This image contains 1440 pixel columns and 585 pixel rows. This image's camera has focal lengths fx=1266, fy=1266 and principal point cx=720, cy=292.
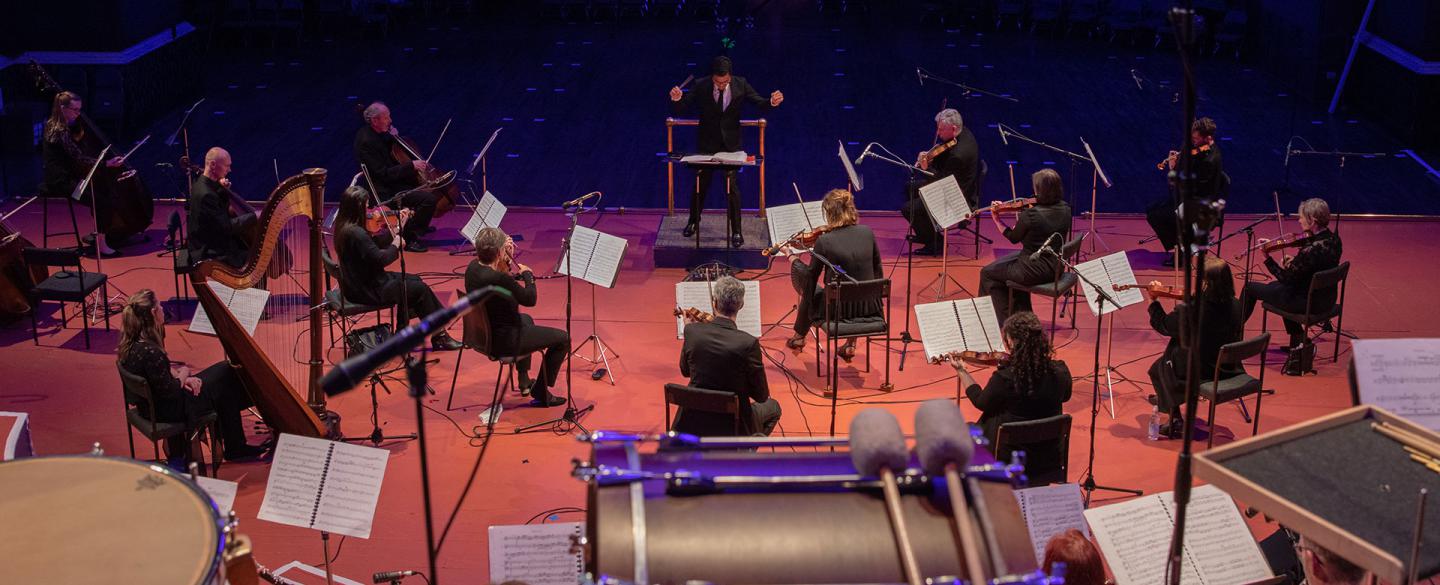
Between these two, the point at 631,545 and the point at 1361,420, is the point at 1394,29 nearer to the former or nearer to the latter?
the point at 1361,420

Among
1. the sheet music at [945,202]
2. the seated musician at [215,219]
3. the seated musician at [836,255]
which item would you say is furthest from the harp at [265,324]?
the sheet music at [945,202]

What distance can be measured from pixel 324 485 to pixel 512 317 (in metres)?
2.40

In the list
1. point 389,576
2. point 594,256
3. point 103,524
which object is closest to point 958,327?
point 594,256

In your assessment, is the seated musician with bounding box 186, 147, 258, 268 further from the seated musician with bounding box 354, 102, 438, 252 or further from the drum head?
the drum head

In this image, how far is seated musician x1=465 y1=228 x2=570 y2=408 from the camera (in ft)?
23.2

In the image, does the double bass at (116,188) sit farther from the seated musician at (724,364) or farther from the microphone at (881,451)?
the microphone at (881,451)

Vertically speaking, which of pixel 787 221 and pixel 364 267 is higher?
pixel 787 221

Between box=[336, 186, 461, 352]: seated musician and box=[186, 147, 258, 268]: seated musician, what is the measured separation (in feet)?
3.83

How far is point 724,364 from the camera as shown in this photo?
20.4 ft

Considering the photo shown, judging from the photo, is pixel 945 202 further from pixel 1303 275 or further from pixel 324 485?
pixel 324 485

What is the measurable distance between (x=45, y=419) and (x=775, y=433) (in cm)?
424

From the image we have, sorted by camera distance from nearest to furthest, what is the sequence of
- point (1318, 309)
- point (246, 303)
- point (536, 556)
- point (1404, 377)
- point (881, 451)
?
1. point (881, 451)
2. point (1404, 377)
3. point (536, 556)
4. point (246, 303)
5. point (1318, 309)

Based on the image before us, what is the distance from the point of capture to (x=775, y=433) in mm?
7234

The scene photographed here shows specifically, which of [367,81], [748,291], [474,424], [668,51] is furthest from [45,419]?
[668,51]
